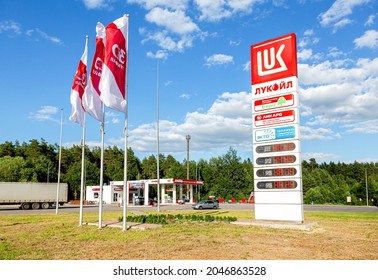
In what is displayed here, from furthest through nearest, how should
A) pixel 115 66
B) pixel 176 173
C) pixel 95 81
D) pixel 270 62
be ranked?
pixel 176 173 < pixel 270 62 < pixel 95 81 < pixel 115 66

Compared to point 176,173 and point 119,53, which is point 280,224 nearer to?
point 119,53

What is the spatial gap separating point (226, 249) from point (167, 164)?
106982mm

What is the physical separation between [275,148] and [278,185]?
1946 mm

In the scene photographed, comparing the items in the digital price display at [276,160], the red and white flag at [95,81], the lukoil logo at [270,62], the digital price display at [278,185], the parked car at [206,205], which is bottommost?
the parked car at [206,205]

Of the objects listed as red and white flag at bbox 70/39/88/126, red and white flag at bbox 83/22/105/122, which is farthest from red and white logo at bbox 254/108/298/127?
red and white flag at bbox 70/39/88/126

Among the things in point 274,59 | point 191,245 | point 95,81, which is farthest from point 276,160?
point 95,81

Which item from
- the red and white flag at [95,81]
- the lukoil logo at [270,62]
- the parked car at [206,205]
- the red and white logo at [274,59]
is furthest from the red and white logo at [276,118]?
the parked car at [206,205]

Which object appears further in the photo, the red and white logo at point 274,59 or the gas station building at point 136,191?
the gas station building at point 136,191

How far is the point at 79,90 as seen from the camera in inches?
732

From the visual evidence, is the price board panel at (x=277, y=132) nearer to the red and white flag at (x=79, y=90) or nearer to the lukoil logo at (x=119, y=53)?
the lukoil logo at (x=119, y=53)

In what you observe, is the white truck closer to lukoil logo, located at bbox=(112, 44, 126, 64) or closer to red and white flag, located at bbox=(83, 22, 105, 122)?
red and white flag, located at bbox=(83, 22, 105, 122)

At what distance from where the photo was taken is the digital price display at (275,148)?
17.3 m

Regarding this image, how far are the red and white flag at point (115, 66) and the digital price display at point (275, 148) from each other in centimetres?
776

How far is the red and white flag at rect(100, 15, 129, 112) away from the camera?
14562mm
